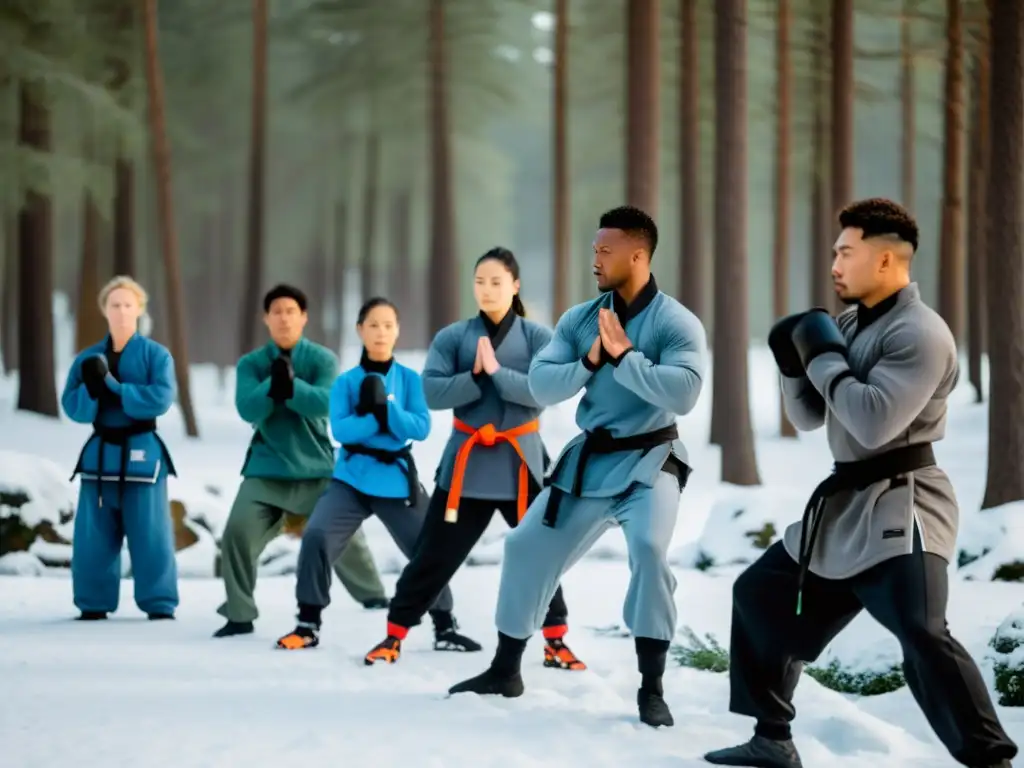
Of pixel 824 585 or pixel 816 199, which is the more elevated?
pixel 816 199

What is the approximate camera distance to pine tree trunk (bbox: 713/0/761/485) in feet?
49.1

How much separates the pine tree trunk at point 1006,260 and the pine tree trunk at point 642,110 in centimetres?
463

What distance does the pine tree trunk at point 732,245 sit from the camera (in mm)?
14961

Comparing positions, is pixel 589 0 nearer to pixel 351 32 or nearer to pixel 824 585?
pixel 351 32

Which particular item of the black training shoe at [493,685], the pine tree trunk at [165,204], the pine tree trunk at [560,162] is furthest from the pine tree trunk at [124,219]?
the black training shoe at [493,685]

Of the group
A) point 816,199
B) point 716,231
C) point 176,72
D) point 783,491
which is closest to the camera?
point 783,491

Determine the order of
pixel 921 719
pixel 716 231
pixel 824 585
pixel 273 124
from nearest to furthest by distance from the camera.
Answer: pixel 824 585
pixel 921 719
pixel 716 231
pixel 273 124

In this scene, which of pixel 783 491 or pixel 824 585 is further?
pixel 783 491

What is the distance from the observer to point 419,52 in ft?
96.9

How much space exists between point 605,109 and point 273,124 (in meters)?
9.31

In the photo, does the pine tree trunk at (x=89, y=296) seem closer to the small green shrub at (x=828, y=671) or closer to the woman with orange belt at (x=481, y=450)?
the woman with orange belt at (x=481, y=450)

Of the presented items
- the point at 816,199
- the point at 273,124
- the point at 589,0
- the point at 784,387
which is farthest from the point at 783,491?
the point at 273,124

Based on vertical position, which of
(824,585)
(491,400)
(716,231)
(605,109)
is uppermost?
(605,109)

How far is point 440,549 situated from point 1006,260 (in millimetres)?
6870
